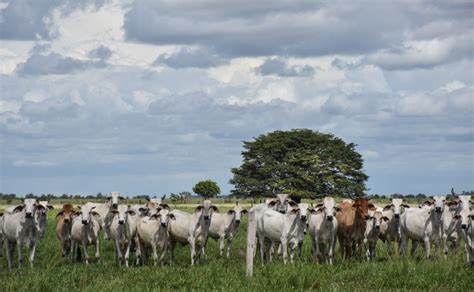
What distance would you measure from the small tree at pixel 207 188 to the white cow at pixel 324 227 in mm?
89039

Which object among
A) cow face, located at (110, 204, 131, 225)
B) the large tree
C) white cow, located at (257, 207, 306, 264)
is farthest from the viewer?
the large tree

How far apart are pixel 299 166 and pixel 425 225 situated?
201ft

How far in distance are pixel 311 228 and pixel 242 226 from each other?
78.2 feet

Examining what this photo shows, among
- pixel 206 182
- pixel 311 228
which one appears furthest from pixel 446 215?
pixel 206 182

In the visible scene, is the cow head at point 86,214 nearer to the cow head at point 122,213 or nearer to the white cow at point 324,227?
the cow head at point 122,213

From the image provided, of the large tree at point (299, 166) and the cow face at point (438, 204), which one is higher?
the large tree at point (299, 166)

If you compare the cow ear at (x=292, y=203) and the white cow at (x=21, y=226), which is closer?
the white cow at (x=21, y=226)

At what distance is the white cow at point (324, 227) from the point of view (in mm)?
27281

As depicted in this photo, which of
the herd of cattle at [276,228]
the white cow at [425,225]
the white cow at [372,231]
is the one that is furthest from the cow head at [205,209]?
the white cow at [425,225]

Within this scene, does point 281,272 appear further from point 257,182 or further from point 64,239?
Answer: point 257,182

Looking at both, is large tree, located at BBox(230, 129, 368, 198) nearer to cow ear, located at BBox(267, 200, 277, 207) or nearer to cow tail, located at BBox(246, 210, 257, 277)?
cow ear, located at BBox(267, 200, 277, 207)

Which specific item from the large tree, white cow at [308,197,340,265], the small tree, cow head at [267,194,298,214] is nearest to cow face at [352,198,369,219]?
white cow at [308,197,340,265]

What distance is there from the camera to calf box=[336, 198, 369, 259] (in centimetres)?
2858

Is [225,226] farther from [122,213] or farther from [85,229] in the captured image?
[85,229]
